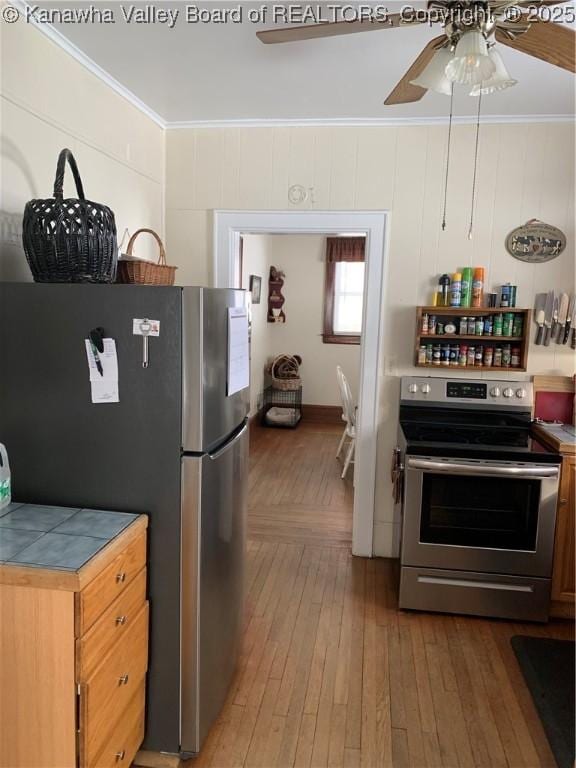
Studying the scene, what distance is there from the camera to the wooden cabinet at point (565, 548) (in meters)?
2.72

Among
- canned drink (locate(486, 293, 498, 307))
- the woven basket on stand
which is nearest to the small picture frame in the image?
the woven basket on stand

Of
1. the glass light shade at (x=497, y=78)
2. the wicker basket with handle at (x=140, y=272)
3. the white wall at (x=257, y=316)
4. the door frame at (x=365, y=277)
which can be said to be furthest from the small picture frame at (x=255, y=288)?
the glass light shade at (x=497, y=78)

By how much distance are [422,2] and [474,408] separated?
2005 millimetres

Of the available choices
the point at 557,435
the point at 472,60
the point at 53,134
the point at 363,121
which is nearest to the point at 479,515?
the point at 557,435

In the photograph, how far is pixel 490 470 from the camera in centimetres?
267

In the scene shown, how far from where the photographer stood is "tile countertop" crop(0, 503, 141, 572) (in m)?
1.43

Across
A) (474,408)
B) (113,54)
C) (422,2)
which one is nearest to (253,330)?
(474,408)

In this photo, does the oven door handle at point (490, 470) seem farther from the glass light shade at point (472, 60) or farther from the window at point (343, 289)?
the window at point (343, 289)

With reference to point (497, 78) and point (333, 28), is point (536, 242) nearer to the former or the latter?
point (497, 78)

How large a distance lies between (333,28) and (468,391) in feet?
6.93

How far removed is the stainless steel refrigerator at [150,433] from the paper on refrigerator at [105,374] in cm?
2

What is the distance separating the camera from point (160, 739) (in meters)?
1.89

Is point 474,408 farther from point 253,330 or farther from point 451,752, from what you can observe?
point 253,330

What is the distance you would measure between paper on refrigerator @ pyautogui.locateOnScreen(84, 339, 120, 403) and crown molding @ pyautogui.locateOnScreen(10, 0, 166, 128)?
A: 1247 millimetres
